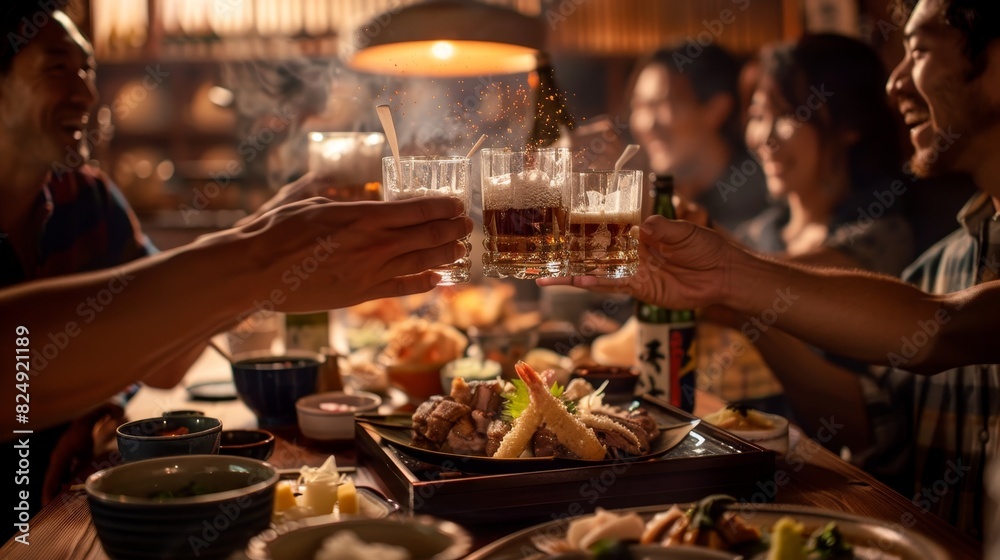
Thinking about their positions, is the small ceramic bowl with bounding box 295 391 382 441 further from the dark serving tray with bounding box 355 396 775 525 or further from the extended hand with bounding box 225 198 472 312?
the extended hand with bounding box 225 198 472 312

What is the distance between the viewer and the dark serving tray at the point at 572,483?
52.2 inches

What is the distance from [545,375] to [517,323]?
155 cm

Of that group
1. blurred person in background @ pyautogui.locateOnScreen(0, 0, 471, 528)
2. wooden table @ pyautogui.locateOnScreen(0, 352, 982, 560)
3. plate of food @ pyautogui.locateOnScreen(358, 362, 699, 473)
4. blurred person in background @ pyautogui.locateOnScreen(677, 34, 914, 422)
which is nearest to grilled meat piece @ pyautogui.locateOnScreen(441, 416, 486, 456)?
plate of food @ pyautogui.locateOnScreen(358, 362, 699, 473)

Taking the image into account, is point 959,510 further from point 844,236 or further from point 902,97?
point 844,236

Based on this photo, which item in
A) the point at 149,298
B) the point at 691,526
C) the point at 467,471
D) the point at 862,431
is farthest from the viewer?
the point at 862,431

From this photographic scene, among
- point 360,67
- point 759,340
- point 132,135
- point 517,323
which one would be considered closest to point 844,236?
point 759,340

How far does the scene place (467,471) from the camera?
1.47 metres

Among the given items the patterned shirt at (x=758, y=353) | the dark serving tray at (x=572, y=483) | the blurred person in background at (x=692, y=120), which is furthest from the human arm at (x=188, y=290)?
the blurred person in background at (x=692, y=120)

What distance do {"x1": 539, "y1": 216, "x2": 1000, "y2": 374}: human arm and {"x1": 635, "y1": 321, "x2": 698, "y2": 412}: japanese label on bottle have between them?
0.15 meters

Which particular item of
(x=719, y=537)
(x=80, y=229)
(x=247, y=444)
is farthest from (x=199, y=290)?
(x=80, y=229)

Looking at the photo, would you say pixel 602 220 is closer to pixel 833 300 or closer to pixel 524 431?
pixel 524 431

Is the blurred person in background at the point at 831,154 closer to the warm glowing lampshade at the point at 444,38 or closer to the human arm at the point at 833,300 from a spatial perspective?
the human arm at the point at 833,300

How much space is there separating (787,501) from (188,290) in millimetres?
1111

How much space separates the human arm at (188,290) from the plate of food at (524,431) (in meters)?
0.34
